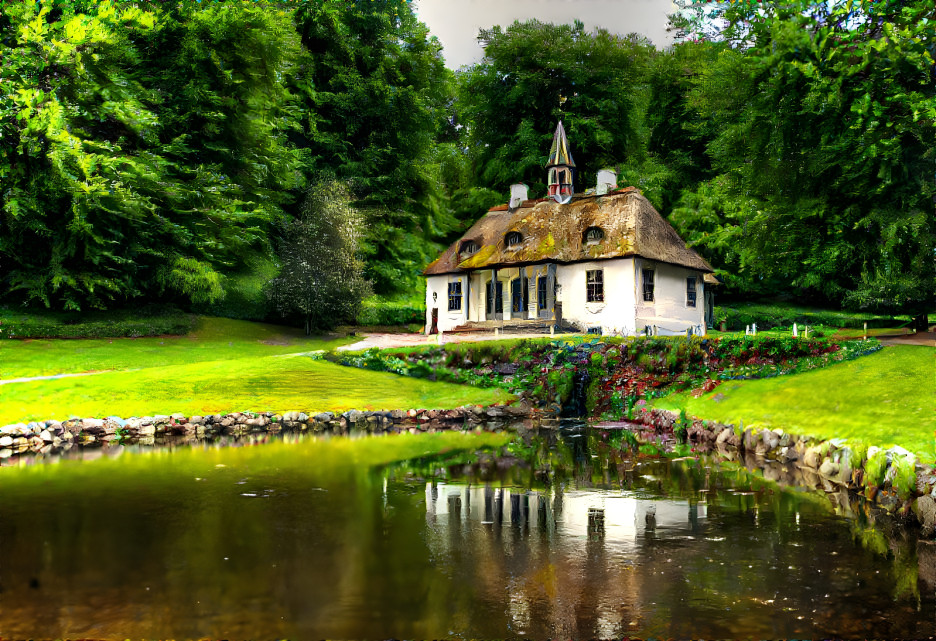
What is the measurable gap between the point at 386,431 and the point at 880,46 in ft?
51.8

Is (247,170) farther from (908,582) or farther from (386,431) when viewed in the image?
(908,582)

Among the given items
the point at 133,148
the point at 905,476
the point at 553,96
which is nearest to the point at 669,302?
the point at 553,96

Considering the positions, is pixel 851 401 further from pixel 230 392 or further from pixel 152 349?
pixel 152 349

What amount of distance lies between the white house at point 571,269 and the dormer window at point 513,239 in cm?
5

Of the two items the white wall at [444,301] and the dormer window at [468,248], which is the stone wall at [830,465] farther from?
the dormer window at [468,248]

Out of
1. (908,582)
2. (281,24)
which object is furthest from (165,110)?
(908,582)

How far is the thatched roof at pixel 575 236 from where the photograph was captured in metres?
34.1

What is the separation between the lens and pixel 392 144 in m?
52.3

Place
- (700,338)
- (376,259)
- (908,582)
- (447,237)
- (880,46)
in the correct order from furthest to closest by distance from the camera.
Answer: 1. (447,237)
2. (376,259)
3. (700,338)
4. (880,46)
5. (908,582)

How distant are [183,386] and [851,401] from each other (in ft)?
61.2

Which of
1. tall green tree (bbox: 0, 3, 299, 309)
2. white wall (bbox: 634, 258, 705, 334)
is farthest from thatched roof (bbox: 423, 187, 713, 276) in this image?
tall green tree (bbox: 0, 3, 299, 309)

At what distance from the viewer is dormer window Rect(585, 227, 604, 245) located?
34.7 m

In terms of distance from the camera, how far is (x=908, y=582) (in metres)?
7.63

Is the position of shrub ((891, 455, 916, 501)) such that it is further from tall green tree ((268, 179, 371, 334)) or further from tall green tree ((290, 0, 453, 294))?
tall green tree ((290, 0, 453, 294))
